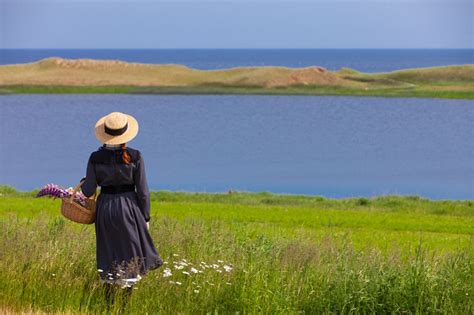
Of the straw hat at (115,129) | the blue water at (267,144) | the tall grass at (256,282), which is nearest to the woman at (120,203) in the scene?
the straw hat at (115,129)

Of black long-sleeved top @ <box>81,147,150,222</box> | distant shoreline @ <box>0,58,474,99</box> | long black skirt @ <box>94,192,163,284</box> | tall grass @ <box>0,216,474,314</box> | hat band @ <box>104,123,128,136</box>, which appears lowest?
tall grass @ <box>0,216,474,314</box>

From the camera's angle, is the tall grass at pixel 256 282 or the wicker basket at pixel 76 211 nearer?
the wicker basket at pixel 76 211

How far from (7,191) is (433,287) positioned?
20.5m

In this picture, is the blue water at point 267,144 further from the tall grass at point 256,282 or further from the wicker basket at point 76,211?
the wicker basket at point 76,211

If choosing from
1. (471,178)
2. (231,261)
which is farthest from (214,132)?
(231,261)

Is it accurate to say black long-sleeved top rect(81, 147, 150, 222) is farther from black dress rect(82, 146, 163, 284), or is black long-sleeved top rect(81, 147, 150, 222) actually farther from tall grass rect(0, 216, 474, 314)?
tall grass rect(0, 216, 474, 314)

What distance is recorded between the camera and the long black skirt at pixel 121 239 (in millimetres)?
9125

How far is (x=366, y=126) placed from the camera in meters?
57.9

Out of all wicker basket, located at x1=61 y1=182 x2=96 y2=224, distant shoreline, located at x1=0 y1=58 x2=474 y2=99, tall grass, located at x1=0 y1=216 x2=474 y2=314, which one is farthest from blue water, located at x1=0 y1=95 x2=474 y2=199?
wicker basket, located at x1=61 y1=182 x2=96 y2=224

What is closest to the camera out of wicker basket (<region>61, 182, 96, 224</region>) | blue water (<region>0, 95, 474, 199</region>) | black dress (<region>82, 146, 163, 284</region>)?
black dress (<region>82, 146, 163, 284</region>)

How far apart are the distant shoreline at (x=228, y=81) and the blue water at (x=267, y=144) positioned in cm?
959

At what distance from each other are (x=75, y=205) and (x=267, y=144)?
38644 millimetres

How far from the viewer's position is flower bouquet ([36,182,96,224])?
9258mm

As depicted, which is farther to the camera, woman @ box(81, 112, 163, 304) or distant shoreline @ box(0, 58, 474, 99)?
distant shoreline @ box(0, 58, 474, 99)
